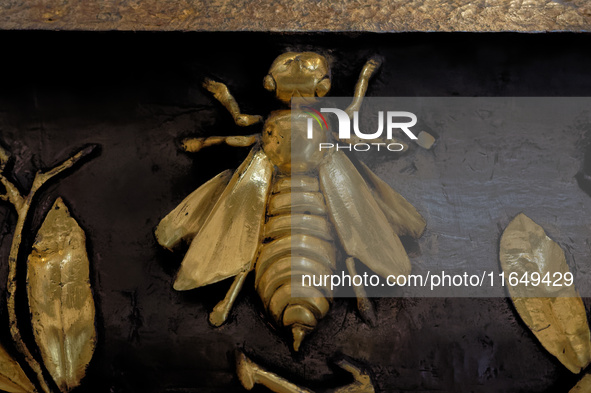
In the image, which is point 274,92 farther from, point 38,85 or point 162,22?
point 38,85

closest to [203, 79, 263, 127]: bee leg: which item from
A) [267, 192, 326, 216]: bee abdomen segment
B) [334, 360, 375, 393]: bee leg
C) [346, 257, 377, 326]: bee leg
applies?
[267, 192, 326, 216]: bee abdomen segment

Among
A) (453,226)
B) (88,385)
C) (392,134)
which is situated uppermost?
(392,134)

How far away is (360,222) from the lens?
69cm

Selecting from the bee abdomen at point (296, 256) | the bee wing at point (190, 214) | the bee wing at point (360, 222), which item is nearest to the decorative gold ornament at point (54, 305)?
the bee wing at point (190, 214)

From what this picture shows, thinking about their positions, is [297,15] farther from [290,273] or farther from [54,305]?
[54,305]

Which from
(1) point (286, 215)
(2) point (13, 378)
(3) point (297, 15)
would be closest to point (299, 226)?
(1) point (286, 215)

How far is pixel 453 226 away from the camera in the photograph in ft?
2.34

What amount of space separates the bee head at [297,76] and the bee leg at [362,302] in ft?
0.75

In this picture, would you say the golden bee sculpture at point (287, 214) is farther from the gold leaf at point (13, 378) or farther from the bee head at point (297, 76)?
the gold leaf at point (13, 378)

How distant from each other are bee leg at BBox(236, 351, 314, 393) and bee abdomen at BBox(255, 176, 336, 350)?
0.17 feet

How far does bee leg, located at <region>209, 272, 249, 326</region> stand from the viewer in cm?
67

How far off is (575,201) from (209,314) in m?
0.52

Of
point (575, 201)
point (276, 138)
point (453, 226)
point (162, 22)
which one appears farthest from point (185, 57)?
point (575, 201)

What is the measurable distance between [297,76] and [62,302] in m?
0.43
